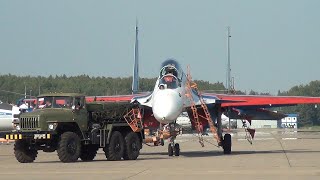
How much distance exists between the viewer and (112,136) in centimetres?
3003

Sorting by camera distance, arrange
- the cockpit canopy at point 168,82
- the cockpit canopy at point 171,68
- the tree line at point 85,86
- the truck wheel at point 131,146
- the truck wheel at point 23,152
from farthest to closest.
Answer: the tree line at point 85,86
the cockpit canopy at point 171,68
the cockpit canopy at point 168,82
the truck wheel at point 131,146
the truck wheel at point 23,152

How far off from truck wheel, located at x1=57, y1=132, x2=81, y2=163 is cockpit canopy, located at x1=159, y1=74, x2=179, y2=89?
17.2 feet

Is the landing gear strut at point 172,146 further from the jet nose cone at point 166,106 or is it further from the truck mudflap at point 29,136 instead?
the truck mudflap at point 29,136

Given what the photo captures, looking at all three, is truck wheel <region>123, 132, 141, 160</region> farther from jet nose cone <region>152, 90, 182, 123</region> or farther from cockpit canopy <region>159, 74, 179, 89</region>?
cockpit canopy <region>159, 74, 179, 89</region>

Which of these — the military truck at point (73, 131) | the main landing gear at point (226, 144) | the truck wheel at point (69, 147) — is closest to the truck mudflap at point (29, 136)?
the military truck at point (73, 131)

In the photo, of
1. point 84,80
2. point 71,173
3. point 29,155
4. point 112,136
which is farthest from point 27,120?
point 84,80

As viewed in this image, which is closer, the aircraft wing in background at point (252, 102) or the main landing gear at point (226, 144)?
the main landing gear at point (226, 144)

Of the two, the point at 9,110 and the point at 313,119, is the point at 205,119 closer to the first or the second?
the point at 9,110

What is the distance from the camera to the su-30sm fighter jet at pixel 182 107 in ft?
104

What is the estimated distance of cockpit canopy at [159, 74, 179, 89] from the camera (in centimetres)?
3256

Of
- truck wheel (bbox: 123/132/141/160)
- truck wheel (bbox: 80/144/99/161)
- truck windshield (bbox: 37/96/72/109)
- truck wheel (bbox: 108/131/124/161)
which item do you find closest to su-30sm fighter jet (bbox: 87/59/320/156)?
truck wheel (bbox: 123/132/141/160)

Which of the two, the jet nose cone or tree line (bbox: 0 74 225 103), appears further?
tree line (bbox: 0 74 225 103)

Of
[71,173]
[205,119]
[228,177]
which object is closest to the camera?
[228,177]

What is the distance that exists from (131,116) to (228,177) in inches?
508
